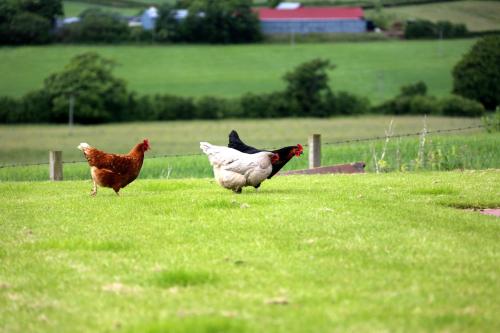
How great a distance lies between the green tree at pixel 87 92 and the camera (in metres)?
77.2

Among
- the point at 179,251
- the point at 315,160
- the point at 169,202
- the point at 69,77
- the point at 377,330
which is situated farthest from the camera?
the point at 69,77

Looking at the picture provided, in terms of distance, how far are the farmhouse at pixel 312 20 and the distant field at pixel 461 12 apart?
2269mm

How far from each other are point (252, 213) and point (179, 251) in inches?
123

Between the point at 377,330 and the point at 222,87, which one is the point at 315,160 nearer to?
the point at 377,330

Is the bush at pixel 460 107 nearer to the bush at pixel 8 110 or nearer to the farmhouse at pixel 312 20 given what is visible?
the farmhouse at pixel 312 20

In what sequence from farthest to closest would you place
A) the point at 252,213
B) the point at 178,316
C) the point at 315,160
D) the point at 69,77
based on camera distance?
the point at 69,77, the point at 315,160, the point at 252,213, the point at 178,316

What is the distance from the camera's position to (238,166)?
17641mm

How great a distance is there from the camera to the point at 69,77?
3152 inches

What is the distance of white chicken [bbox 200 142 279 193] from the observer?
1766cm

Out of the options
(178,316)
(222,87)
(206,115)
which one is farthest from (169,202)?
(222,87)

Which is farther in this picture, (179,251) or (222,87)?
(222,87)

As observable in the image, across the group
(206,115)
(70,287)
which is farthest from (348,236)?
(206,115)

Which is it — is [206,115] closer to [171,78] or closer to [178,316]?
[171,78]

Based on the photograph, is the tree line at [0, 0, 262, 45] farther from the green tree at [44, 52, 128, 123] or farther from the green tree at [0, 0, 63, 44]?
the green tree at [44, 52, 128, 123]
